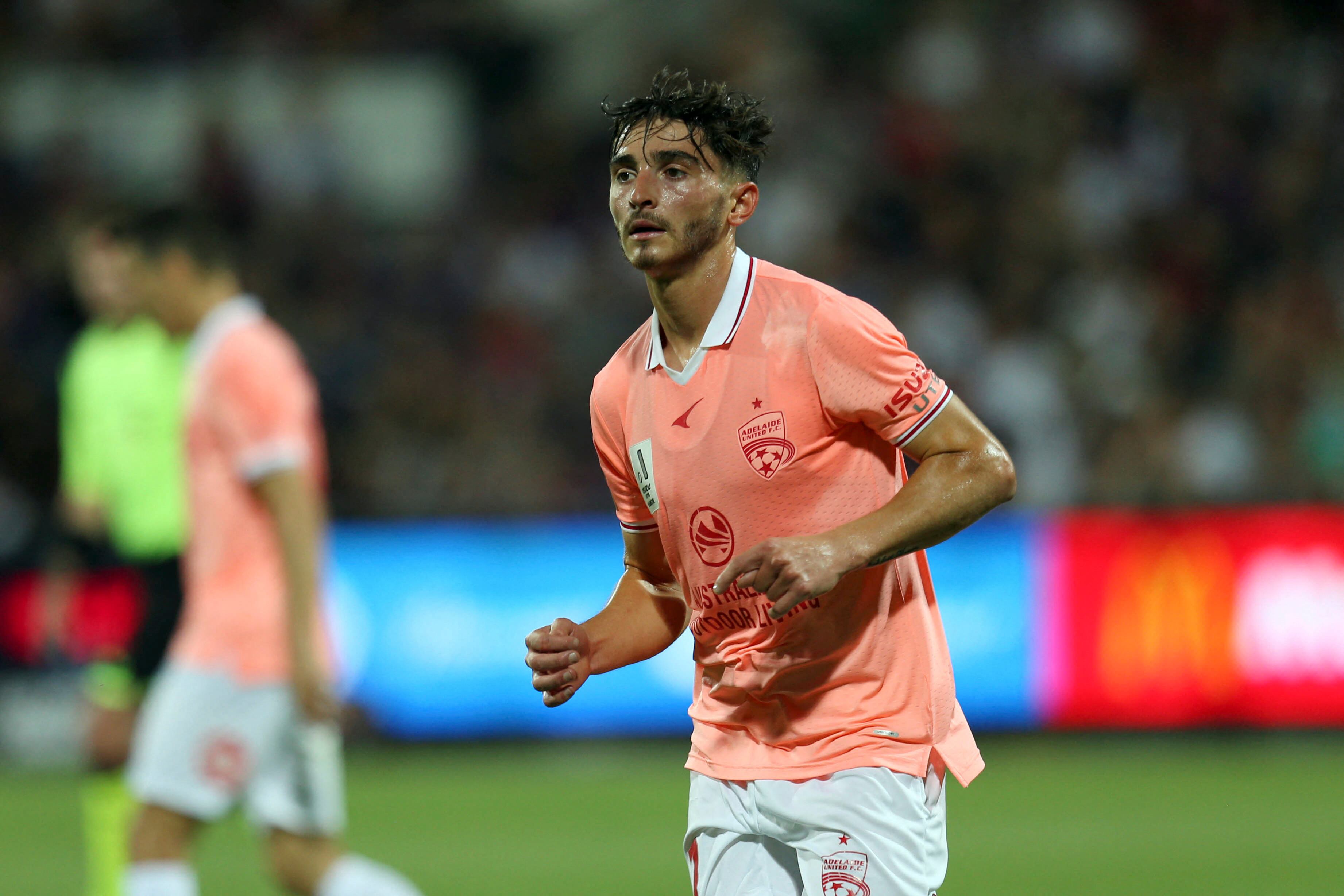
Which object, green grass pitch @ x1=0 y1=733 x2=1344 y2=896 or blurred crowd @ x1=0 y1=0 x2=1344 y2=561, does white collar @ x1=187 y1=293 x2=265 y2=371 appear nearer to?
green grass pitch @ x1=0 y1=733 x2=1344 y2=896

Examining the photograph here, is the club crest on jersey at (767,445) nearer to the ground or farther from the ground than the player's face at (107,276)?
nearer to the ground

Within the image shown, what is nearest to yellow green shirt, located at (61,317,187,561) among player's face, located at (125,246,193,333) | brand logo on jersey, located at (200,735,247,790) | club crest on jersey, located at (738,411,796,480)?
player's face, located at (125,246,193,333)

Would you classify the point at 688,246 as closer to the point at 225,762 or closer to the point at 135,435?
the point at 225,762

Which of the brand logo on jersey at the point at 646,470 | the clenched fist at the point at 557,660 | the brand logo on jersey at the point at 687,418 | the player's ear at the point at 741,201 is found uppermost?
the player's ear at the point at 741,201

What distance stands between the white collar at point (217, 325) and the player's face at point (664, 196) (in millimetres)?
1862

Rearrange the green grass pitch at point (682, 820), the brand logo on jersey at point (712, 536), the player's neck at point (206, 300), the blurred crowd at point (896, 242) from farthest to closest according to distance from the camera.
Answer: the blurred crowd at point (896, 242) → the green grass pitch at point (682, 820) → the player's neck at point (206, 300) → the brand logo on jersey at point (712, 536)

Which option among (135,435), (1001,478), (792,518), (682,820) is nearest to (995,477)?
(1001,478)

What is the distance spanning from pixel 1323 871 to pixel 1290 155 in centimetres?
740

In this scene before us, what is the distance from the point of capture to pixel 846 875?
3100mm

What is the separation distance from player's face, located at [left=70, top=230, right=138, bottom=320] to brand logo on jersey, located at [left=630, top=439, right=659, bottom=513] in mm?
2195

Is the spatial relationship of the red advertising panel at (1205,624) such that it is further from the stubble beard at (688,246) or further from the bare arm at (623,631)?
the stubble beard at (688,246)

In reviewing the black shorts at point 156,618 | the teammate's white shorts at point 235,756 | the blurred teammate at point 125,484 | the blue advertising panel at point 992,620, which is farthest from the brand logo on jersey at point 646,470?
the blue advertising panel at point 992,620

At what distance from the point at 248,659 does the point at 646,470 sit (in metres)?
1.74

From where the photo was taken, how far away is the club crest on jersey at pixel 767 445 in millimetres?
3164
